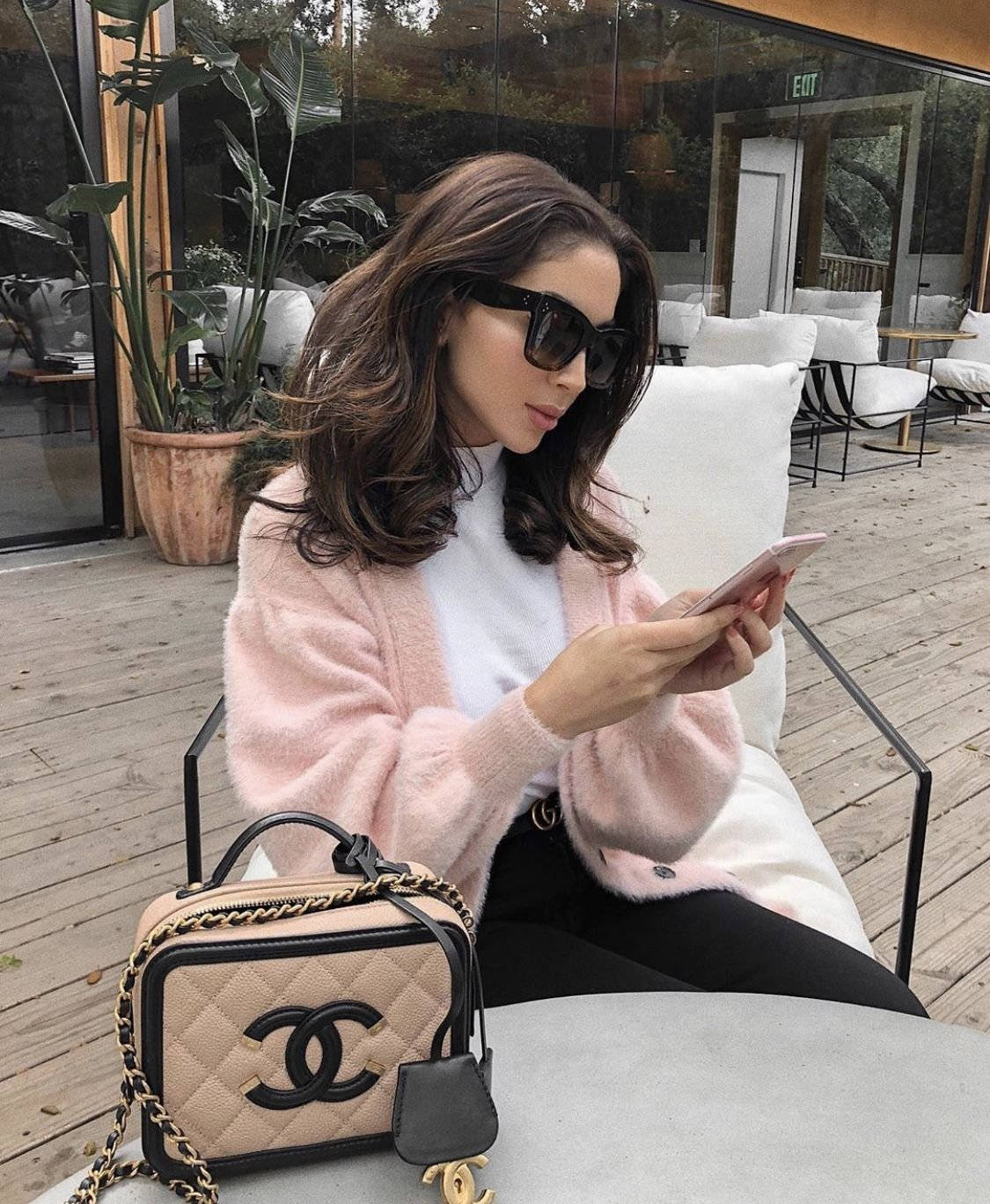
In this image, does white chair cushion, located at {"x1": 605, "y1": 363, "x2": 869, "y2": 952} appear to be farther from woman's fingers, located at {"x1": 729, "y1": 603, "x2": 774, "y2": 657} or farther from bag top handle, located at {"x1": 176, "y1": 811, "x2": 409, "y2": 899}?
bag top handle, located at {"x1": 176, "y1": 811, "x2": 409, "y2": 899}

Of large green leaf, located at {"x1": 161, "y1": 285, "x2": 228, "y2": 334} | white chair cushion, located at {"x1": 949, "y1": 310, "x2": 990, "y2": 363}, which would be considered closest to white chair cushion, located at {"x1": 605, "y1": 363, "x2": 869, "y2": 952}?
large green leaf, located at {"x1": 161, "y1": 285, "x2": 228, "y2": 334}

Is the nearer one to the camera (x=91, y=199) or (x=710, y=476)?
(x=710, y=476)

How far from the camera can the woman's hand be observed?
1.18 meters

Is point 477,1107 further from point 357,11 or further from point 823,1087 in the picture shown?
point 357,11

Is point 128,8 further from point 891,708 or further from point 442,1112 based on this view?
point 442,1112

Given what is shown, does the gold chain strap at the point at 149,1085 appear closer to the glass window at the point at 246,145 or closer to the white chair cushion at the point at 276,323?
the glass window at the point at 246,145

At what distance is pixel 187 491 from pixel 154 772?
1912mm

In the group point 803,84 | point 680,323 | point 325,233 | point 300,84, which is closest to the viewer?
point 300,84

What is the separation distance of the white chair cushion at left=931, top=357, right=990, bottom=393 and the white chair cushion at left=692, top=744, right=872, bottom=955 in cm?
695

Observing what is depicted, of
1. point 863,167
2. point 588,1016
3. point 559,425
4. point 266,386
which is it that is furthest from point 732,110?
point 588,1016

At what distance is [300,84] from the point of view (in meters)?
4.31

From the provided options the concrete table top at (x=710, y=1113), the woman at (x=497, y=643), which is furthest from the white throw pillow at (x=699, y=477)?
the concrete table top at (x=710, y=1113)

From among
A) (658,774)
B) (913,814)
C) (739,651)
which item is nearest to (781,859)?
(913,814)

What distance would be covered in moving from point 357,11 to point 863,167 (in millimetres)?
4156
